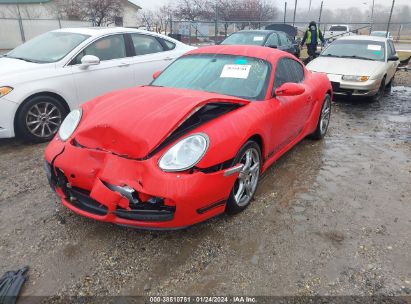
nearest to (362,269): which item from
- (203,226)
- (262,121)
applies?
(203,226)

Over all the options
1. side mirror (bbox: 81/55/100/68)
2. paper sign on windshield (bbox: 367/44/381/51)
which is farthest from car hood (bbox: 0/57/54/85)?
paper sign on windshield (bbox: 367/44/381/51)

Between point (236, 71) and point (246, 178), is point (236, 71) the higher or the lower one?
the higher one

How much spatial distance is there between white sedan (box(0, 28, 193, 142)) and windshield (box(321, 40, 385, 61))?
4732 mm

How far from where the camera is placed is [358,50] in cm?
862

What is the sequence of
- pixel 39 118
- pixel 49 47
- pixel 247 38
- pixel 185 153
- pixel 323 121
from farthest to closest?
1. pixel 247 38
2. pixel 49 47
3. pixel 323 121
4. pixel 39 118
5. pixel 185 153

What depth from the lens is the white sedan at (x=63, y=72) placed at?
4613mm

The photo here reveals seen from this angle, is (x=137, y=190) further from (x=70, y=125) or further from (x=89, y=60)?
(x=89, y=60)

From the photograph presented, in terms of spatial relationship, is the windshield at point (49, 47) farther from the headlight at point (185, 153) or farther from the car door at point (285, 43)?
the car door at point (285, 43)

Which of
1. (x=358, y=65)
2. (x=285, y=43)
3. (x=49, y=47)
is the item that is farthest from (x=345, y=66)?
(x=49, y=47)

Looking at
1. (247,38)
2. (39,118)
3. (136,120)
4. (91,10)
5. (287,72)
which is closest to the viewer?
(136,120)

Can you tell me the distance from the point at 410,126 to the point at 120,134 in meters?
5.65

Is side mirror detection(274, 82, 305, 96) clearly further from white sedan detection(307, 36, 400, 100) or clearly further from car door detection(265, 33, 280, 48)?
car door detection(265, 33, 280, 48)

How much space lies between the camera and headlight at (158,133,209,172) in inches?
99.3

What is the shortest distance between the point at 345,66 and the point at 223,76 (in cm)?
528
